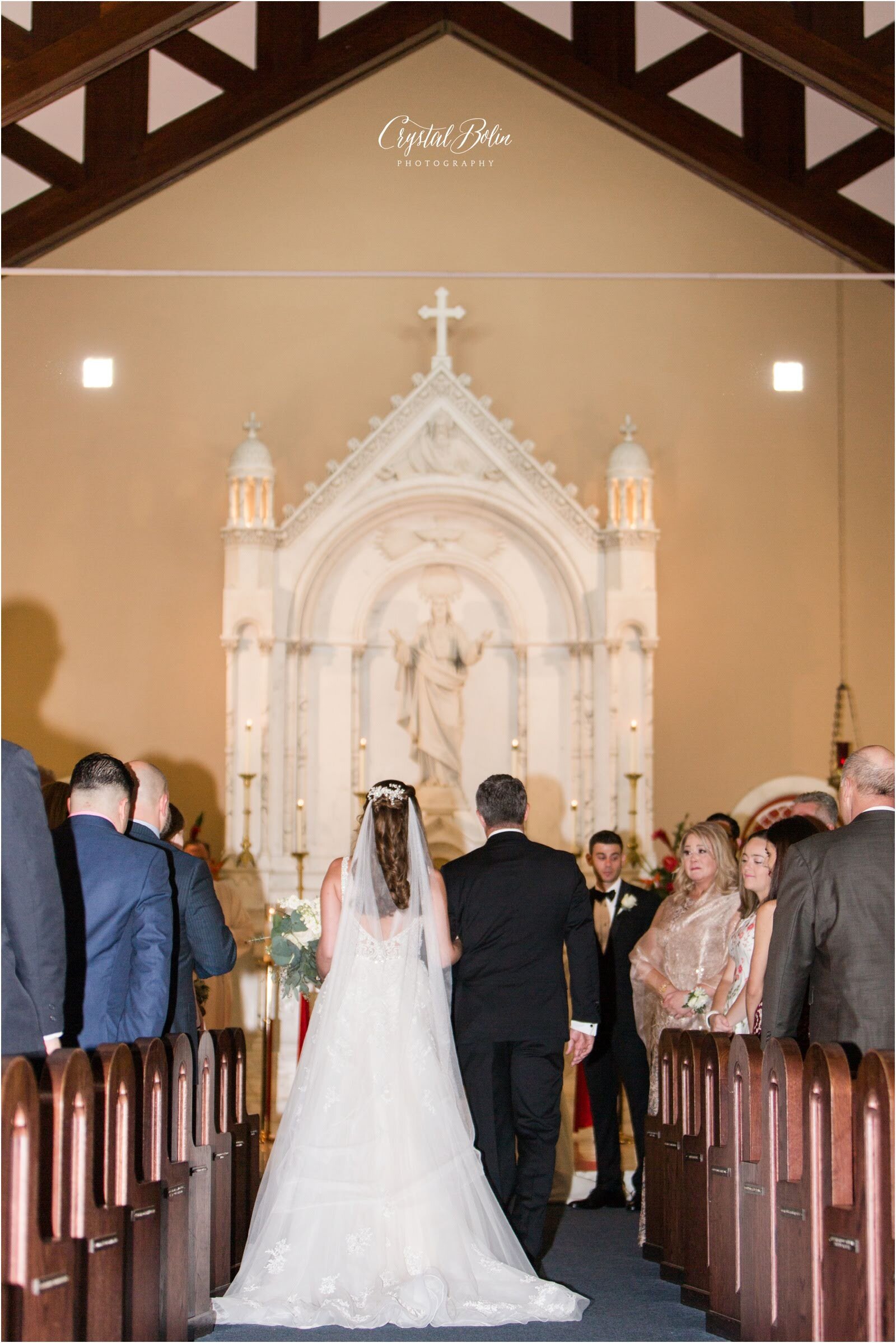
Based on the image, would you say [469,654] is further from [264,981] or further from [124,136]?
[124,136]

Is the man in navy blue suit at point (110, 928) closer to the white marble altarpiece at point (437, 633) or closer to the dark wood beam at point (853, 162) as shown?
the white marble altarpiece at point (437, 633)

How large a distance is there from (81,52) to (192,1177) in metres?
6.29

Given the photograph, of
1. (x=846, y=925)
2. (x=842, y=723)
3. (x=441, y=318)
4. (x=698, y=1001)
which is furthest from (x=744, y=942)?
(x=441, y=318)

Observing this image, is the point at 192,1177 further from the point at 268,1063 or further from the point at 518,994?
the point at 268,1063

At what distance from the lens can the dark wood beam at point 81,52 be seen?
26.8 feet

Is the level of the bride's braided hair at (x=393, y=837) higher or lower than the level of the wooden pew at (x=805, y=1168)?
higher

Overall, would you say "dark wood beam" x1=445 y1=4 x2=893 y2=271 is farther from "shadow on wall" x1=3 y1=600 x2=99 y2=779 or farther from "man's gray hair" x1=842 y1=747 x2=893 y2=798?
"man's gray hair" x1=842 y1=747 x2=893 y2=798

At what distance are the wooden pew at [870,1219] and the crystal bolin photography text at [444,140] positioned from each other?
882 cm

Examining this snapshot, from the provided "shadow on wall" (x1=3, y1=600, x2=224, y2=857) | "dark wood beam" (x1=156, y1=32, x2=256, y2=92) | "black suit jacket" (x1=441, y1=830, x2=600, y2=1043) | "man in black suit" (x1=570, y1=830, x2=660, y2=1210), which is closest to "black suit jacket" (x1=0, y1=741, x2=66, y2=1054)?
"black suit jacket" (x1=441, y1=830, x2=600, y2=1043)

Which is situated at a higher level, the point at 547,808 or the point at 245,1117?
the point at 547,808

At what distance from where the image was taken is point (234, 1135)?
494cm

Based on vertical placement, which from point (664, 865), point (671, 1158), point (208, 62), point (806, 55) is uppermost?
point (208, 62)

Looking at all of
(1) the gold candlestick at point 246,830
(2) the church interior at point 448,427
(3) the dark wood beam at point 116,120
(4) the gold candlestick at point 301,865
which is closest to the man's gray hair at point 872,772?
(4) the gold candlestick at point 301,865

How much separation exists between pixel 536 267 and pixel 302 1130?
7898mm
